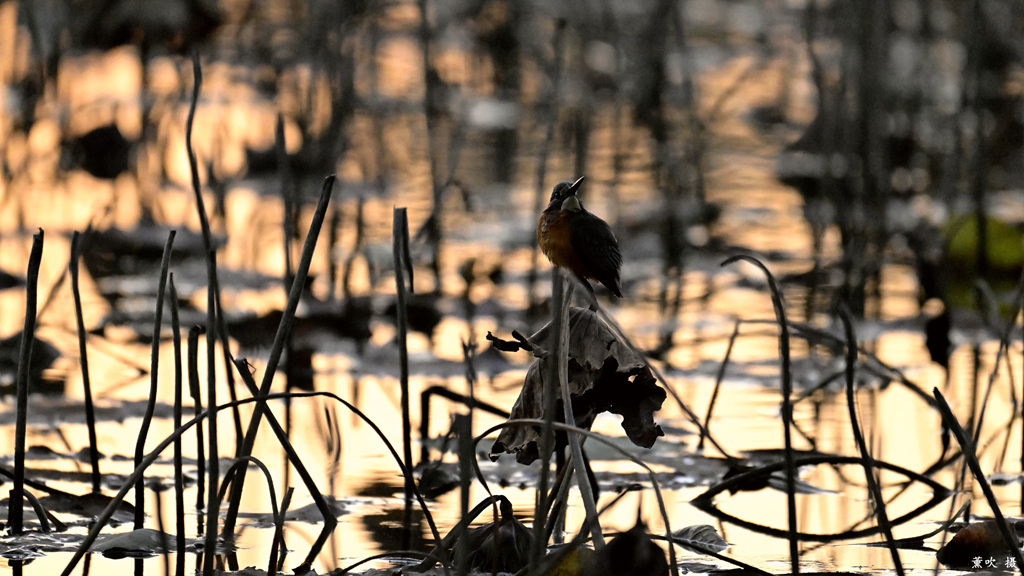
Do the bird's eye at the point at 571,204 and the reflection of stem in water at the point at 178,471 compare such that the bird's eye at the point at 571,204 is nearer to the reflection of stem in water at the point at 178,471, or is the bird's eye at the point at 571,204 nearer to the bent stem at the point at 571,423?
the bent stem at the point at 571,423

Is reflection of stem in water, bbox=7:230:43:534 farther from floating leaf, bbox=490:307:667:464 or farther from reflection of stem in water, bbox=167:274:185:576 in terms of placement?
floating leaf, bbox=490:307:667:464

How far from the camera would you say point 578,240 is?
8.05ft

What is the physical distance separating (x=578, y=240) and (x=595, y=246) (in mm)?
32

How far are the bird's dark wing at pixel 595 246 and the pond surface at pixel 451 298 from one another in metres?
0.39

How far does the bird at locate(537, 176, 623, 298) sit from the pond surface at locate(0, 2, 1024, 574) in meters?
0.39

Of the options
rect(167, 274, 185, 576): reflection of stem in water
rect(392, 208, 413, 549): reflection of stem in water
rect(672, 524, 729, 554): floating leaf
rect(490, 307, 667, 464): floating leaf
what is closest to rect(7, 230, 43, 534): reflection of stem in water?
rect(167, 274, 185, 576): reflection of stem in water

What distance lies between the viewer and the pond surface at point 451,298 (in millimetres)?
2787

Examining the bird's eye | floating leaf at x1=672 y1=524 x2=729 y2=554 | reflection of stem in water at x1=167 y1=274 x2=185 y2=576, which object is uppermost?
the bird's eye

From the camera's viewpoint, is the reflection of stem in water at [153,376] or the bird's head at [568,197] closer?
the reflection of stem in water at [153,376]

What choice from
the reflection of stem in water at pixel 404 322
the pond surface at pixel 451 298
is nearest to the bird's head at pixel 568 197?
the reflection of stem in water at pixel 404 322

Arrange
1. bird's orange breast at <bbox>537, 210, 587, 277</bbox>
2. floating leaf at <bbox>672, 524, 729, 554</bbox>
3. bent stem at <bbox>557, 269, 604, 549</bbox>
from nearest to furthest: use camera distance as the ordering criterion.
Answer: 1. bent stem at <bbox>557, 269, 604, 549</bbox>
2. floating leaf at <bbox>672, 524, 729, 554</bbox>
3. bird's orange breast at <bbox>537, 210, 587, 277</bbox>

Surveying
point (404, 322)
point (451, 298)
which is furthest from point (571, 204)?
point (451, 298)

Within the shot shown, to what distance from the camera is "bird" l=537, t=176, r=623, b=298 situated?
2441mm

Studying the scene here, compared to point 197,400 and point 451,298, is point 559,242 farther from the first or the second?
point 451,298
